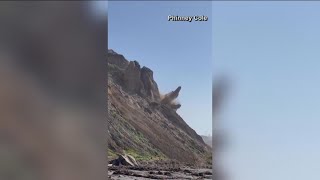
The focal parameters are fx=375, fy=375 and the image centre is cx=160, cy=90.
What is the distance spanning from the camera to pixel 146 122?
3008 mm

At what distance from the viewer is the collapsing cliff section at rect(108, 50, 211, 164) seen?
9.24ft

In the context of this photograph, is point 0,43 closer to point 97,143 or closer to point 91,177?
point 97,143

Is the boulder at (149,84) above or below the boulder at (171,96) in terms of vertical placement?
above

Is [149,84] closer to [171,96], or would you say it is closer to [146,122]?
[171,96]

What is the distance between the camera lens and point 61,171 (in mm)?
2186

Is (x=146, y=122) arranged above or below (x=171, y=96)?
below

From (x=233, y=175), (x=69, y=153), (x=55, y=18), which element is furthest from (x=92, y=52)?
(x=233, y=175)

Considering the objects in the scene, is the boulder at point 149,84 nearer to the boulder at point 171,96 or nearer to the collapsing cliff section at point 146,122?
the collapsing cliff section at point 146,122

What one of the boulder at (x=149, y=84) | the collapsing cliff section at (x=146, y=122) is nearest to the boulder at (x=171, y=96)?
the collapsing cliff section at (x=146, y=122)

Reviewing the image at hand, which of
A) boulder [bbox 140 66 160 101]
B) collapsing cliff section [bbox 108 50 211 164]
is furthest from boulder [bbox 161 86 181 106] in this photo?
boulder [bbox 140 66 160 101]

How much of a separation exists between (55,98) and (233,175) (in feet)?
4.23

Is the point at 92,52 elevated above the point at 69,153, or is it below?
above

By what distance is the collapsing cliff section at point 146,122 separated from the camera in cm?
282

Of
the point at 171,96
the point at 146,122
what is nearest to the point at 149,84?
the point at 171,96
